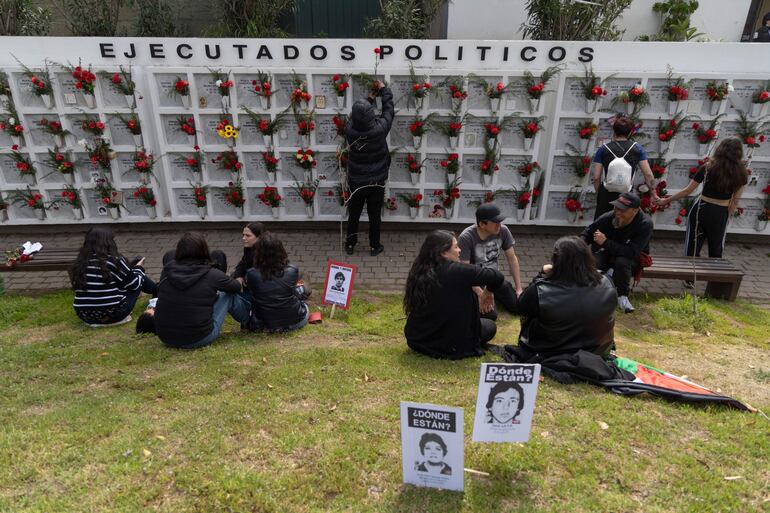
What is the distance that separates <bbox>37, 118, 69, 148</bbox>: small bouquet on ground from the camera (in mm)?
6754

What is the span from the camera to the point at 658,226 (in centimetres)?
723

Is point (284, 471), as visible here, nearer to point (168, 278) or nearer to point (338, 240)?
point (168, 278)

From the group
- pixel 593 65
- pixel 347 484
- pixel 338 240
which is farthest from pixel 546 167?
pixel 347 484

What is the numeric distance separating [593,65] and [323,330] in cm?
494

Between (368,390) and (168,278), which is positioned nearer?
(368,390)

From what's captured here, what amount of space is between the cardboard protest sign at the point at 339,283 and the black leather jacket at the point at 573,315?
2067 mm

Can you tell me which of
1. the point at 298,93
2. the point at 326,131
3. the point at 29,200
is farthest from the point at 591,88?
the point at 29,200

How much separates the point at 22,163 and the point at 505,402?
7.43 meters

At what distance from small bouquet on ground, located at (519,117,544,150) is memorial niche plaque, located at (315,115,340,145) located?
8.24ft

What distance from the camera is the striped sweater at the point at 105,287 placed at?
4.69 meters

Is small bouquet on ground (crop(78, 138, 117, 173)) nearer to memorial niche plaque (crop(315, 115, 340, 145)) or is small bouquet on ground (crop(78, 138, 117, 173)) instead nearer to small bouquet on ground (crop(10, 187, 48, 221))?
small bouquet on ground (crop(10, 187, 48, 221))

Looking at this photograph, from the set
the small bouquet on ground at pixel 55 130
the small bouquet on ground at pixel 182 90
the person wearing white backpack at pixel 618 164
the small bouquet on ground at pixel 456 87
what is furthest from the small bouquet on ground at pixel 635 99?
the small bouquet on ground at pixel 55 130

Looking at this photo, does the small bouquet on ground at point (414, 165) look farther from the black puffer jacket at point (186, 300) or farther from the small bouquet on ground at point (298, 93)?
the black puffer jacket at point (186, 300)

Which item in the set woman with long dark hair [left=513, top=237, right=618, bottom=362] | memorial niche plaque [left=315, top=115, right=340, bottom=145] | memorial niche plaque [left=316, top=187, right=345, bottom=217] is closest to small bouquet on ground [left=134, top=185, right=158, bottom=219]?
memorial niche plaque [left=316, top=187, right=345, bottom=217]
